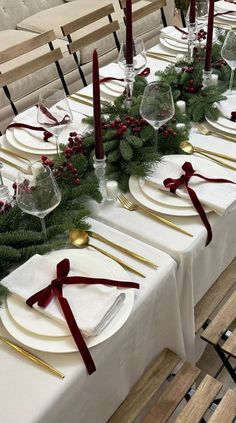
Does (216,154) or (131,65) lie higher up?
(131,65)

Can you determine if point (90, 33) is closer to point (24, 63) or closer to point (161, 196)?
point (24, 63)

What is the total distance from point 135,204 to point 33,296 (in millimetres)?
408

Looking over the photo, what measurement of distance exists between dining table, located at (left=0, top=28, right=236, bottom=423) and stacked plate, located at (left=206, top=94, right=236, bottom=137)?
9 centimetres

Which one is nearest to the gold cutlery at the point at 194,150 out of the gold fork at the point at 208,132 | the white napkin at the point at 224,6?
the gold fork at the point at 208,132

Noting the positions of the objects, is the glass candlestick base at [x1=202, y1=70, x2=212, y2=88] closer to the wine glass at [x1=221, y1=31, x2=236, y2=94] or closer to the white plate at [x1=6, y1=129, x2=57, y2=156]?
the wine glass at [x1=221, y1=31, x2=236, y2=94]

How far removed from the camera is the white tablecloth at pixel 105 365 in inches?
31.1

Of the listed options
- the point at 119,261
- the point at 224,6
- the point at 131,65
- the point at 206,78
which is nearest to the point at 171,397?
the point at 119,261

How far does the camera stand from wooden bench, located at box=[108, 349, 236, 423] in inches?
37.9

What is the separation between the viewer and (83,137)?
1.35 meters

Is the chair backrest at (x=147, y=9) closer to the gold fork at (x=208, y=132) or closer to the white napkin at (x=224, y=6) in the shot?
Result: the white napkin at (x=224, y=6)

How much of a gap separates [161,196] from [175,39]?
1.11m

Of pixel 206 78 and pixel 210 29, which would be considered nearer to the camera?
pixel 210 29

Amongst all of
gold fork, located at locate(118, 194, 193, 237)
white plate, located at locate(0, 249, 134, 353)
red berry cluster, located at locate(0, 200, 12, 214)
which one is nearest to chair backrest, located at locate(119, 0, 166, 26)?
gold fork, located at locate(118, 194, 193, 237)

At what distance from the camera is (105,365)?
35.3 inches
